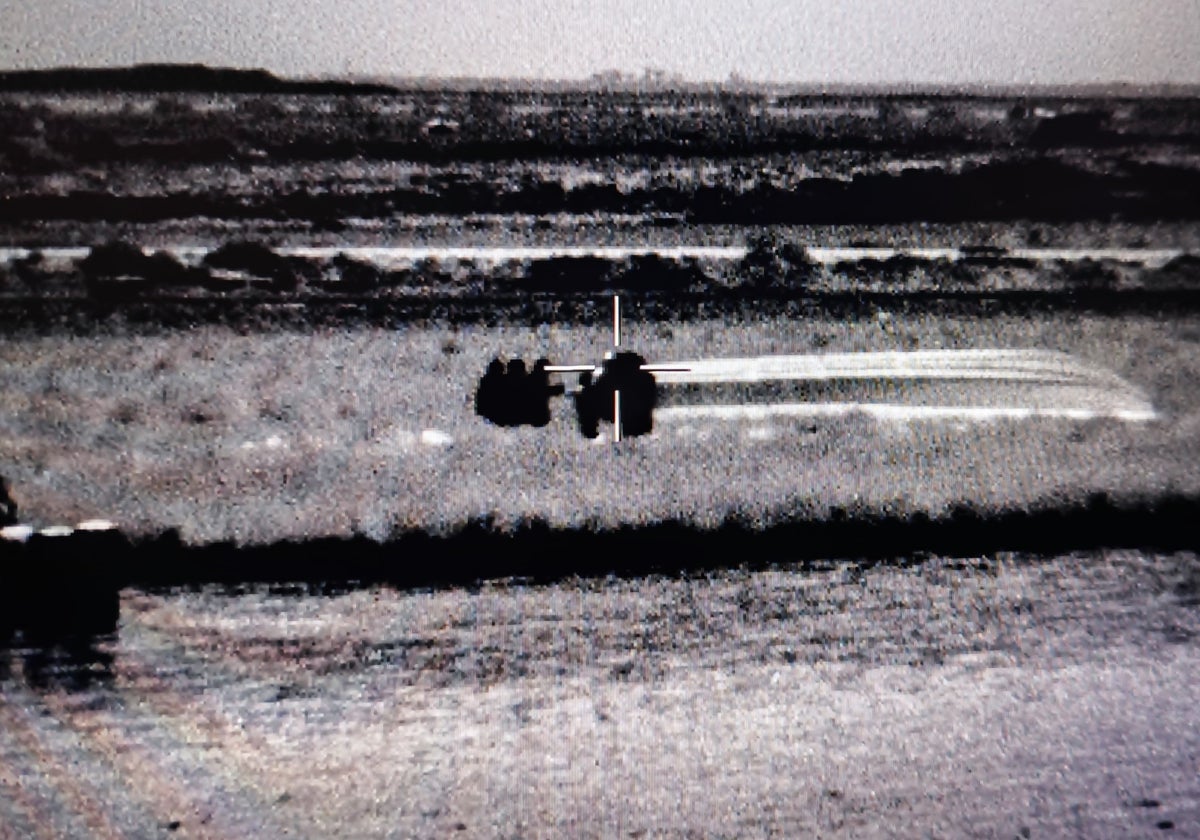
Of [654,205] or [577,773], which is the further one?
[654,205]

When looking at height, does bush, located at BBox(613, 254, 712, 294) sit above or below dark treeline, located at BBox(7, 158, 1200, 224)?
below

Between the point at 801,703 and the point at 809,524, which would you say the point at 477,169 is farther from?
the point at 801,703

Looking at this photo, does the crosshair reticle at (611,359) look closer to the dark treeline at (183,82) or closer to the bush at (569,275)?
the bush at (569,275)

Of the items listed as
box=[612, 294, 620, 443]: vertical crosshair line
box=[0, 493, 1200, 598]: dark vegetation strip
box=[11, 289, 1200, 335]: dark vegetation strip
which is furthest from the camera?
box=[11, 289, 1200, 335]: dark vegetation strip

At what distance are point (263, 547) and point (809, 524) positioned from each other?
724 millimetres

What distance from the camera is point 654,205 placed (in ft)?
6.52

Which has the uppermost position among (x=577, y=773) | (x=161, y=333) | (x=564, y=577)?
(x=161, y=333)

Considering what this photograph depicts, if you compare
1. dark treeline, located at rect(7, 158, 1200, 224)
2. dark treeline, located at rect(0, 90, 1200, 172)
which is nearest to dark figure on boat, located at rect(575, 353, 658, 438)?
dark treeline, located at rect(7, 158, 1200, 224)

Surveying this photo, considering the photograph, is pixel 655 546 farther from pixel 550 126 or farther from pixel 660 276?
pixel 550 126

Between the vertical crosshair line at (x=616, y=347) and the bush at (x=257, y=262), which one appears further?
the bush at (x=257, y=262)

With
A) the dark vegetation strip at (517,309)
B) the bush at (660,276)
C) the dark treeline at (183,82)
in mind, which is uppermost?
the dark treeline at (183,82)

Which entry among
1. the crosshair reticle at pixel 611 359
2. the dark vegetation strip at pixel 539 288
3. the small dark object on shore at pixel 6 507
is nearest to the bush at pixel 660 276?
the dark vegetation strip at pixel 539 288

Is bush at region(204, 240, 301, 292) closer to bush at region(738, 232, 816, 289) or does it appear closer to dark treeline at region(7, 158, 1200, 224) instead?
dark treeline at region(7, 158, 1200, 224)

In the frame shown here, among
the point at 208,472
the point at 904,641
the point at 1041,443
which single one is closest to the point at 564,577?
the point at 904,641
